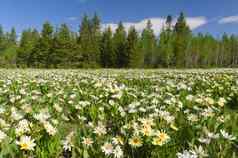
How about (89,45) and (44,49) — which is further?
(89,45)

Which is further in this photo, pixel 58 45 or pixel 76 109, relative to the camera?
pixel 58 45

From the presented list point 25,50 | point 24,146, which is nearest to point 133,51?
point 25,50

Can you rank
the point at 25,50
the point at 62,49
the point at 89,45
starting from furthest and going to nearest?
1. the point at 25,50
2. the point at 89,45
3. the point at 62,49

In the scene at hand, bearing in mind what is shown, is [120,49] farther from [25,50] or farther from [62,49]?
[25,50]

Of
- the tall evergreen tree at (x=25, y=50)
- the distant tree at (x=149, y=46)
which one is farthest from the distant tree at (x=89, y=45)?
the distant tree at (x=149, y=46)

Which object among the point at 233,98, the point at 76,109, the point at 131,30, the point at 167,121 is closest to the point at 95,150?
the point at 167,121

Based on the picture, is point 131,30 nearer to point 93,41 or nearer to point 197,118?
point 93,41

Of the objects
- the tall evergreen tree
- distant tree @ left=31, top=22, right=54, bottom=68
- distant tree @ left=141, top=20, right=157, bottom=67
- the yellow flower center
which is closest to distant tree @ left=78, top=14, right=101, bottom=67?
distant tree @ left=31, top=22, right=54, bottom=68

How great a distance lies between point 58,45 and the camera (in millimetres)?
58719

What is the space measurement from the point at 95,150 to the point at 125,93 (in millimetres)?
3865

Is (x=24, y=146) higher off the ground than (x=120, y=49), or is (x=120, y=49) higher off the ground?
(x=120, y=49)

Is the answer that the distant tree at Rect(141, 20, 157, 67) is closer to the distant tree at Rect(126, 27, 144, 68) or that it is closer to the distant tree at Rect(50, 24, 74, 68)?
the distant tree at Rect(126, 27, 144, 68)

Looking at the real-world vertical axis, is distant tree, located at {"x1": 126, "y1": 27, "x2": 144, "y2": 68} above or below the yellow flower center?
above

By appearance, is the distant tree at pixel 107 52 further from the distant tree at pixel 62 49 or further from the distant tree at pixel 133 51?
the distant tree at pixel 62 49
